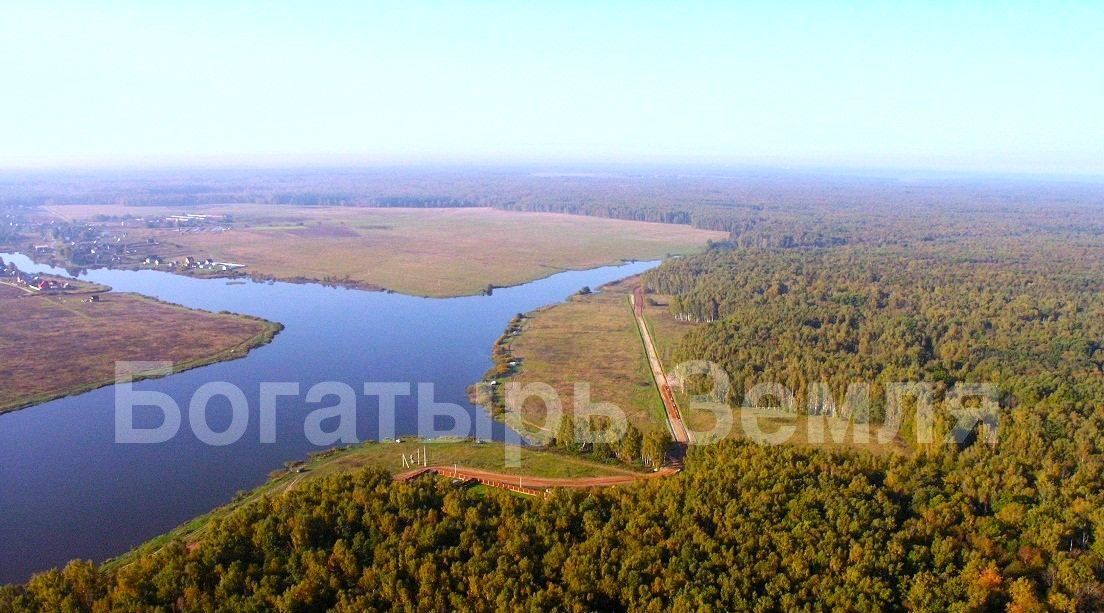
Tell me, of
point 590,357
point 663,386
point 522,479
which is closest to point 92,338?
point 590,357

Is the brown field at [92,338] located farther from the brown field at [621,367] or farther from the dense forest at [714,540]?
the dense forest at [714,540]

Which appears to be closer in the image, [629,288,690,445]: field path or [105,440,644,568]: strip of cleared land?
[105,440,644,568]: strip of cleared land

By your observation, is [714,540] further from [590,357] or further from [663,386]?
[590,357]

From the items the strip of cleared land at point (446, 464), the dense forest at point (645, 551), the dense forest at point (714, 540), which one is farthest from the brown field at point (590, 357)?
the dense forest at point (645, 551)

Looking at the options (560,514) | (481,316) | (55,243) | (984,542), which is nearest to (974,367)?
(984,542)

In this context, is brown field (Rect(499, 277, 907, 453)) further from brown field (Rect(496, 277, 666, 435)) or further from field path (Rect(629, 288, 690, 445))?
field path (Rect(629, 288, 690, 445))

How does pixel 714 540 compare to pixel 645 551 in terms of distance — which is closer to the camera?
pixel 645 551

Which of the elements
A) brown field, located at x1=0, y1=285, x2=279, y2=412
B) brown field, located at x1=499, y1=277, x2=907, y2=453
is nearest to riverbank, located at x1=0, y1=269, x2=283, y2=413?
brown field, located at x1=0, y1=285, x2=279, y2=412
